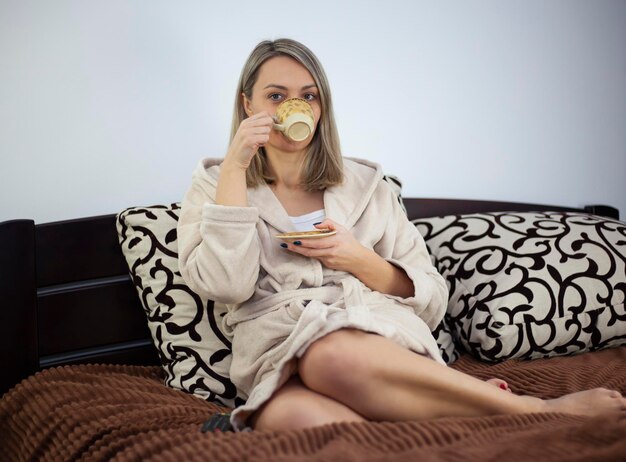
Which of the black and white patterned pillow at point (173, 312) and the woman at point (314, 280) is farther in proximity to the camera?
the black and white patterned pillow at point (173, 312)

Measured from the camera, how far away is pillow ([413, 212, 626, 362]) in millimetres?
1672

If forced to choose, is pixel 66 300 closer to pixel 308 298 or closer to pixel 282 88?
pixel 308 298

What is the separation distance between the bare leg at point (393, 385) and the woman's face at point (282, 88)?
58 cm

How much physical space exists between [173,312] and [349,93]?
100 centimetres

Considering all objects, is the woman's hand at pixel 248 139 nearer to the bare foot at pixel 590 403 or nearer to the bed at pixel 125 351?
the bed at pixel 125 351

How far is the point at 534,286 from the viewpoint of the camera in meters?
1.70

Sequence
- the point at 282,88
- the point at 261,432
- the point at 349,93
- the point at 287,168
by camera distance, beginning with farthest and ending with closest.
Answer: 1. the point at 349,93
2. the point at 287,168
3. the point at 282,88
4. the point at 261,432

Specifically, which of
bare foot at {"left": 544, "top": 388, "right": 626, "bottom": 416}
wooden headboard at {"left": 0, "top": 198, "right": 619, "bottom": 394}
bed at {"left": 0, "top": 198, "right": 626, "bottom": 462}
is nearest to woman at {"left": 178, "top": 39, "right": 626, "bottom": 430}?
bare foot at {"left": 544, "top": 388, "right": 626, "bottom": 416}

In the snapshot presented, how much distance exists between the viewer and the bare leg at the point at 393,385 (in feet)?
3.78

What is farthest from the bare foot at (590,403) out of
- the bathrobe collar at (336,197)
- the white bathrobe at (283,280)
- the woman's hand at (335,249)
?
the bathrobe collar at (336,197)

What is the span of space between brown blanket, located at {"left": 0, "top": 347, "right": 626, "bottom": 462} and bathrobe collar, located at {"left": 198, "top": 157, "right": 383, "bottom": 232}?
456mm

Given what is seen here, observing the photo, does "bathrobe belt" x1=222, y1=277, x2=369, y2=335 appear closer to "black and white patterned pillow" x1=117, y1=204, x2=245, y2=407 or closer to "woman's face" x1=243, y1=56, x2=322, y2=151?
"black and white patterned pillow" x1=117, y1=204, x2=245, y2=407

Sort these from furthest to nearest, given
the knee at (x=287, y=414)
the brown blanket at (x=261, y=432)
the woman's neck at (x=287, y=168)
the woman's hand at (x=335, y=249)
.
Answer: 1. the woman's neck at (x=287, y=168)
2. the woman's hand at (x=335, y=249)
3. the knee at (x=287, y=414)
4. the brown blanket at (x=261, y=432)

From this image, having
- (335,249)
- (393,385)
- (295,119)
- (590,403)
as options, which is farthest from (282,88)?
(590,403)
